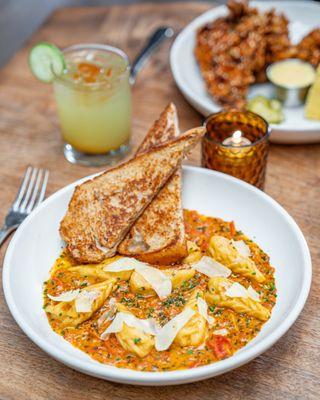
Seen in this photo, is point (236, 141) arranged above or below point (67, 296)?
above

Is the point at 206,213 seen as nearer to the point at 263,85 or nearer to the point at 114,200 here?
the point at 114,200

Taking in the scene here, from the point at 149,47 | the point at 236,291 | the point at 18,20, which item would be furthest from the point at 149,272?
the point at 18,20

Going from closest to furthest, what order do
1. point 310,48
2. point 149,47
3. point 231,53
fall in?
point 231,53
point 310,48
point 149,47

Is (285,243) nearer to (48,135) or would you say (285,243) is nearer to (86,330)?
(86,330)

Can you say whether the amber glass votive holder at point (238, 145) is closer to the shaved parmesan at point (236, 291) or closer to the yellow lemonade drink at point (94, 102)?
the yellow lemonade drink at point (94, 102)

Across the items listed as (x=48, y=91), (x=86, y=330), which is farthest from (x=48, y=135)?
(x=86, y=330)

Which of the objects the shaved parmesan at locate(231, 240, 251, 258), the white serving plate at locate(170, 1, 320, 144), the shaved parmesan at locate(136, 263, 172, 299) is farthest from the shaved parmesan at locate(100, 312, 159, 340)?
the white serving plate at locate(170, 1, 320, 144)
